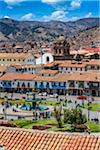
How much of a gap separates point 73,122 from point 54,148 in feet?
43.5

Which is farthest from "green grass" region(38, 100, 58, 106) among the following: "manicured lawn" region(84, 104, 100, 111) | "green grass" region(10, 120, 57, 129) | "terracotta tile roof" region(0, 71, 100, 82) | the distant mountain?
the distant mountain

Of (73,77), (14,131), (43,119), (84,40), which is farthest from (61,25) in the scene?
(14,131)

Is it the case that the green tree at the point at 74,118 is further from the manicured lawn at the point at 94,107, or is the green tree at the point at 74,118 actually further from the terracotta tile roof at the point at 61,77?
the terracotta tile roof at the point at 61,77

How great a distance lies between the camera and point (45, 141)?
5.47 meters

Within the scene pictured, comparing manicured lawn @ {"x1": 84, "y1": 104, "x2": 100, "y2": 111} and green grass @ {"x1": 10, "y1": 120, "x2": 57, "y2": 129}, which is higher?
green grass @ {"x1": 10, "y1": 120, "x2": 57, "y2": 129}

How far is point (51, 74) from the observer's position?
35.5 metres

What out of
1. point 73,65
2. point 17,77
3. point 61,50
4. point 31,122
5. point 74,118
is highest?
point 61,50

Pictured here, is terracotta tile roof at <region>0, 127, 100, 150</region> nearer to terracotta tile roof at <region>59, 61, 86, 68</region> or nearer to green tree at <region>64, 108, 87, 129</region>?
green tree at <region>64, 108, 87, 129</region>

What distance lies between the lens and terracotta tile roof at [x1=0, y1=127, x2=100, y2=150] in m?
5.30

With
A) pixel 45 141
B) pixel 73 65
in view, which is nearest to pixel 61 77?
pixel 73 65

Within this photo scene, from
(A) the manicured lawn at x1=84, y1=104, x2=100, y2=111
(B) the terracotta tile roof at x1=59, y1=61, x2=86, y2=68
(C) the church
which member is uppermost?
(C) the church

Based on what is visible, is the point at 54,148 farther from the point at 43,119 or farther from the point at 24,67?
the point at 24,67

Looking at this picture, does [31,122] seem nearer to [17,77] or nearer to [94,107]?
[94,107]

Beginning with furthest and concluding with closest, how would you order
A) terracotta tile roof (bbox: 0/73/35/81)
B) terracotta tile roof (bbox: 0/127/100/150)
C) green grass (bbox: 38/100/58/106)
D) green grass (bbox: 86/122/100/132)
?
terracotta tile roof (bbox: 0/73/35/81) < green grass (bbox: 38/100/58/106) < green grass (bbox: 86/122/100/132) < terracotta tile roof (bbox: 0/127/100/150)
